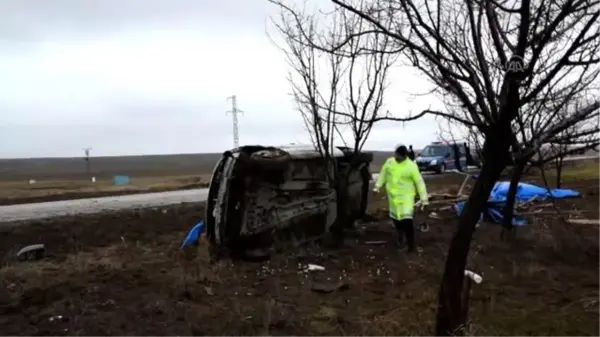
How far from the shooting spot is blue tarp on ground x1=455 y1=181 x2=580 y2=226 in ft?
39.8

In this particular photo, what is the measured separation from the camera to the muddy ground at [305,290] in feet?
18.7

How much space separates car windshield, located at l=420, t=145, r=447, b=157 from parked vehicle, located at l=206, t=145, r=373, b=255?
81.0 ft

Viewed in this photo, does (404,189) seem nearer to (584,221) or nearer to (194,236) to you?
(194,236)

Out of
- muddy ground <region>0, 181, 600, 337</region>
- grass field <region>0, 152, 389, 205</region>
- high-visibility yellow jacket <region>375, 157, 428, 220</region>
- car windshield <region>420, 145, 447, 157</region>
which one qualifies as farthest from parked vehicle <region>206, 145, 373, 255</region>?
car windshield <region>420, 145, 447, 157</region>

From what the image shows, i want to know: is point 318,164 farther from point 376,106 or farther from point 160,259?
point 160,259

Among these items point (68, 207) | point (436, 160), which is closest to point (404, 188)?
point (68, 207)

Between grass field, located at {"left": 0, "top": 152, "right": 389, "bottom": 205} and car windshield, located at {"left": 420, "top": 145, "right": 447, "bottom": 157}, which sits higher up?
car windshield, located at {"left": 420, "top": 145, "right": 447, "bottom": 157}

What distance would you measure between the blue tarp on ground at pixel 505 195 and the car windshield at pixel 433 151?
55.4ft

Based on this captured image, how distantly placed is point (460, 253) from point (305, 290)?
2.86 metres

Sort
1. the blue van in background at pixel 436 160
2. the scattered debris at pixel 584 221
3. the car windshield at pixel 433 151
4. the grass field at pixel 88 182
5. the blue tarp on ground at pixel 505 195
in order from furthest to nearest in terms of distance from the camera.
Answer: the car windshield at pixel 433 151
the blue van in background at pixel 436 160
the grass field at pixel 88 182
the blue tarp on ground at pixel 505 195
the scattered debris at pixel 584 221

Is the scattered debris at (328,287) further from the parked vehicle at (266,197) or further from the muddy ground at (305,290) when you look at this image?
the parked vehicle at (266,197)

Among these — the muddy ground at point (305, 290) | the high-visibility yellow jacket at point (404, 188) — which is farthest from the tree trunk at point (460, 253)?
the high-visibility yellow jacket at point (404, 188)

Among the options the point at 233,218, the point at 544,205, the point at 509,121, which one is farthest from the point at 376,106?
the point at 544,205

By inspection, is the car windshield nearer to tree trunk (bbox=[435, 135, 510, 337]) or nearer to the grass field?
→ the grass field
